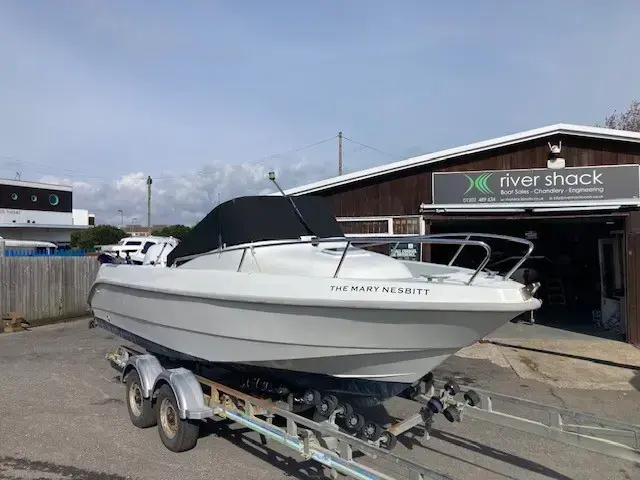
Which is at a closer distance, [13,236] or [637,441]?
[637,441]

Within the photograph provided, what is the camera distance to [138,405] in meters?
5.70

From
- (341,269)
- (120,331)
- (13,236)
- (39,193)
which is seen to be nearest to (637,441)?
(341,269)

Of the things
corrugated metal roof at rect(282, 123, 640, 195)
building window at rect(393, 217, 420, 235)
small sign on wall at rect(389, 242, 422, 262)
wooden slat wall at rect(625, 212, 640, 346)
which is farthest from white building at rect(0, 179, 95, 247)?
wooden slat wall at rect(625, 212, 640, 346)

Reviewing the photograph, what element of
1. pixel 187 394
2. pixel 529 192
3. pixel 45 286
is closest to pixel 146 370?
pixel 187 394

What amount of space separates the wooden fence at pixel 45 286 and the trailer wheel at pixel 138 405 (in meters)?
9.16

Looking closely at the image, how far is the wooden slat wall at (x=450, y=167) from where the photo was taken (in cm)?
1000

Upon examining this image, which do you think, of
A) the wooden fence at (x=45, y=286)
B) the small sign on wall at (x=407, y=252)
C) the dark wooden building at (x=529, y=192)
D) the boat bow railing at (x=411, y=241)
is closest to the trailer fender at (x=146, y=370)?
the boat bow railing at (x=411, y=241)

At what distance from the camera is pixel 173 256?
602 centimetres

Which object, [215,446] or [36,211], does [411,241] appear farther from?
[36,211]

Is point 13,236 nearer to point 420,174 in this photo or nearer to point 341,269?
point 420,174

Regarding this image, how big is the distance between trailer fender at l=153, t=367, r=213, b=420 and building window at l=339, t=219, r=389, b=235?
648 cm

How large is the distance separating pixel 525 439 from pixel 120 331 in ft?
16.6

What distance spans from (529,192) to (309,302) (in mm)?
7651

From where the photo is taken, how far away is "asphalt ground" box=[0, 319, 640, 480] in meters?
4.47
